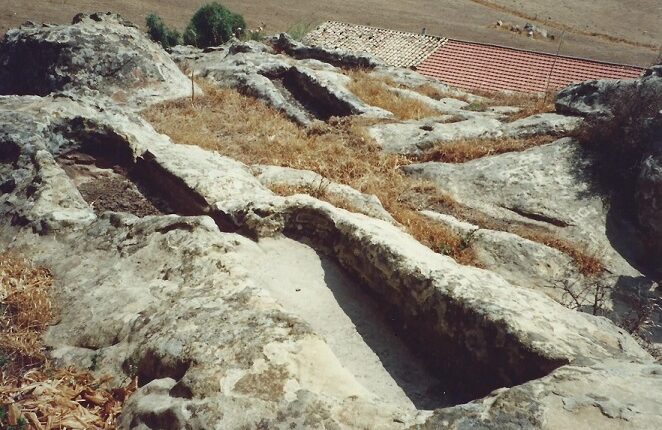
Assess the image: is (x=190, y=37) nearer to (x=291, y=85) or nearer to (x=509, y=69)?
(x=291, y=85)

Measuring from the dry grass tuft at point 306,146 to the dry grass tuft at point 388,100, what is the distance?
7.36 ft

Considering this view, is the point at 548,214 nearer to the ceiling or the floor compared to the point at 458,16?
nearer to the floor

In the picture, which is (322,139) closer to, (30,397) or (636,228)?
(636,228)

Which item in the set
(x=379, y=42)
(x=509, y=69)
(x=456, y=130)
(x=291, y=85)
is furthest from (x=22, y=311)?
(x=379, y=42)

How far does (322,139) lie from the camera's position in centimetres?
1330

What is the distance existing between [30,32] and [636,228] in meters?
15.6

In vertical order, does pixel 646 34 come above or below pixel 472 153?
above

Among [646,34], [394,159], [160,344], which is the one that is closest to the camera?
[160,344]

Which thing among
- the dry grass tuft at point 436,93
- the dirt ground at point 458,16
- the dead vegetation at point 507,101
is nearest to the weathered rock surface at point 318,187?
the dead vegetation at point 507,101

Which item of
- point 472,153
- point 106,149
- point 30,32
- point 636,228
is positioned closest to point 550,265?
point 636,228

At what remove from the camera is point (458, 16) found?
149 feet

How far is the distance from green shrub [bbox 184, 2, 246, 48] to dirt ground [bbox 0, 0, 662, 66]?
15.3 feet

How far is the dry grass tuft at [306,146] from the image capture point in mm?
9727

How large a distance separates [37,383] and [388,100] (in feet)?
46.1
